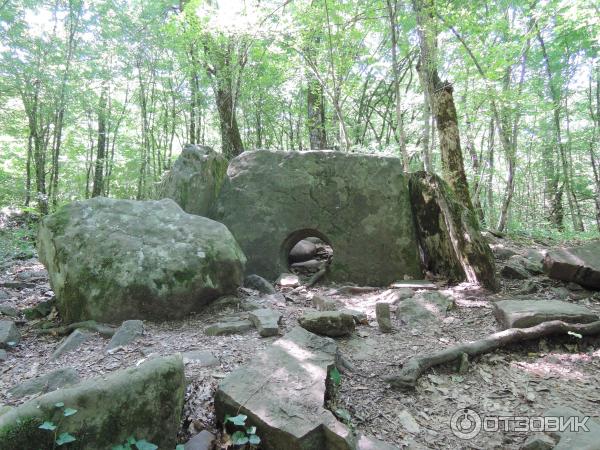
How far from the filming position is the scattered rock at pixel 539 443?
2.14 meters

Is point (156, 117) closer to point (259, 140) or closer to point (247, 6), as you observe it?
point (259, 140)

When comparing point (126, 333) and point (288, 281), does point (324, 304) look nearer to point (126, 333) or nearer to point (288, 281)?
point (288, 281)

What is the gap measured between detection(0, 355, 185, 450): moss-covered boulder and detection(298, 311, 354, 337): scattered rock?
153 centimetres

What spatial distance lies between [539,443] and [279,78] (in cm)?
1004

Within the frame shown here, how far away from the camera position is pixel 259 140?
13562 millimetres

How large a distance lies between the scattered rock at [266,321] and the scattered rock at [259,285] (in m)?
1.05

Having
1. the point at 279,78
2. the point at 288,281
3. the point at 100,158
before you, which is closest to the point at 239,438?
the point at 288,281

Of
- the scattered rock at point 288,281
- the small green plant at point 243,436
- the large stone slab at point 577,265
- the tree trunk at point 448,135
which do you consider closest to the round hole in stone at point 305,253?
the scattered rock at point 288,281

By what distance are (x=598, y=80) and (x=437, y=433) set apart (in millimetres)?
14235

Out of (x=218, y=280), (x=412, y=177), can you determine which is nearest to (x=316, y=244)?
(x=412, y=177)

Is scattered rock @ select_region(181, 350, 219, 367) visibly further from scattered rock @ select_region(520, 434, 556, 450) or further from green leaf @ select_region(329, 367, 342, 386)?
scattered rock @ select_region(520, 434, 556, 450)

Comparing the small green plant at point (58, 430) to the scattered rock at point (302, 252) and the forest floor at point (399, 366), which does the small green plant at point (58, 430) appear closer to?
the forest floor at point (399, 366)

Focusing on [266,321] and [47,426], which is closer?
[47,426]

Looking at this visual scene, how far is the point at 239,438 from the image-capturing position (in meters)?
2.05
